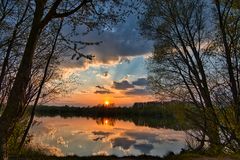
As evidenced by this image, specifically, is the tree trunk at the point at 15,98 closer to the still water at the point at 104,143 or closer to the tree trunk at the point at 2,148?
the tree trunk at the point at 2,148

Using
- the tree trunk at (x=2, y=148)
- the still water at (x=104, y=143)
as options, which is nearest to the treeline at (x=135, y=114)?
the still water at (x=104, y=143)

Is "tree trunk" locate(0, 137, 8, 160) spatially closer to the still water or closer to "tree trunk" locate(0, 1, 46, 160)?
"tree trunk" locate(0, 1, 46, 160)

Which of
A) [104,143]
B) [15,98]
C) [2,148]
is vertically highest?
[15,98]

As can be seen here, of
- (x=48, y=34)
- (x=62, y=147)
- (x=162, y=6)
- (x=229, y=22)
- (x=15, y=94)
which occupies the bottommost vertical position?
(x=62, y=147)

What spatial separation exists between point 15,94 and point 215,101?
11495mm

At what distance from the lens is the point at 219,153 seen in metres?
19.4

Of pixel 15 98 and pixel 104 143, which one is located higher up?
pixel 15 98

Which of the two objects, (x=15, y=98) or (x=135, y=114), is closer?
(x=15, y=98)

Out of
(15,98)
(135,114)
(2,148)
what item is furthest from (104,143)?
(135,114)

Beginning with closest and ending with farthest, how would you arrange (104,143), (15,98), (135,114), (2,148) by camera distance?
(15,98), (2,148), (104,143), (135,114)

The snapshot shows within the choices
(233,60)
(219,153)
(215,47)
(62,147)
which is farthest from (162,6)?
(62,147)

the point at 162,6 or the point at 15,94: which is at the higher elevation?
the point at 162,6

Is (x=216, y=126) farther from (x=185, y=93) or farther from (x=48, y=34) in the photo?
(x=48, y=34)

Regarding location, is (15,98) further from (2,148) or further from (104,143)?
(104,143)
